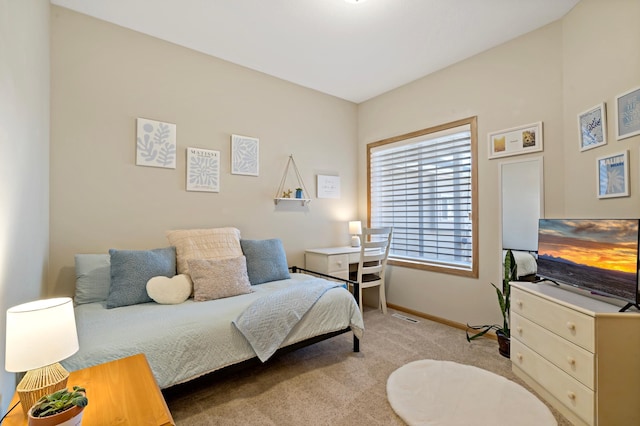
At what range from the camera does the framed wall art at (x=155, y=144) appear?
8.77 feet

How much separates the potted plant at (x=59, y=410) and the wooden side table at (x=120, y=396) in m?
0.12

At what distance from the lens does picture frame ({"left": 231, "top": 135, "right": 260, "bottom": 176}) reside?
3.21m

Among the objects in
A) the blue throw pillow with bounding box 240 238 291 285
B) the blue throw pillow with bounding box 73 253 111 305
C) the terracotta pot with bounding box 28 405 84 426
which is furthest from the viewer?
the blue throw pillow with bounding box 240 238 291 285

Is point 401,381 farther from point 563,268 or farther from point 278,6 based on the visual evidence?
point 278,6

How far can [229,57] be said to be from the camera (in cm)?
311

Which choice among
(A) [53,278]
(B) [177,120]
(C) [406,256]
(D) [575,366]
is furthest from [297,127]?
(D) [575,366]

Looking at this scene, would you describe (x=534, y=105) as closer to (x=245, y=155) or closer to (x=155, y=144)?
(x=245, y=155)

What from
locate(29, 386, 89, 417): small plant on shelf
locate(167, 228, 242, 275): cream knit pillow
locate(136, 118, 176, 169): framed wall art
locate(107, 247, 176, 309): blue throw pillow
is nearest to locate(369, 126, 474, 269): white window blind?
locate(167, 228, 242, 275): cream knit pillow

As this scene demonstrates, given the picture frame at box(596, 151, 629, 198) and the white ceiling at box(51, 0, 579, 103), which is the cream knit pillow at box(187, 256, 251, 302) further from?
the picture frame at box(596, 151, 629, 198)

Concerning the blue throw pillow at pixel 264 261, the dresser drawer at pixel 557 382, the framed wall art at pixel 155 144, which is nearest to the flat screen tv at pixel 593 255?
the dresser drawer at pixel 557 382

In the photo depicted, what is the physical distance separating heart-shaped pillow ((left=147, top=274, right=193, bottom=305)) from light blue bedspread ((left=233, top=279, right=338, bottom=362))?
59cm

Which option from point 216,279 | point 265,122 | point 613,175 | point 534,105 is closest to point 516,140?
point 534,105

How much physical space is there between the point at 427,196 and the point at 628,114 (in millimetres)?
1890

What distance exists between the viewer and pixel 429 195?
361 centimetres
